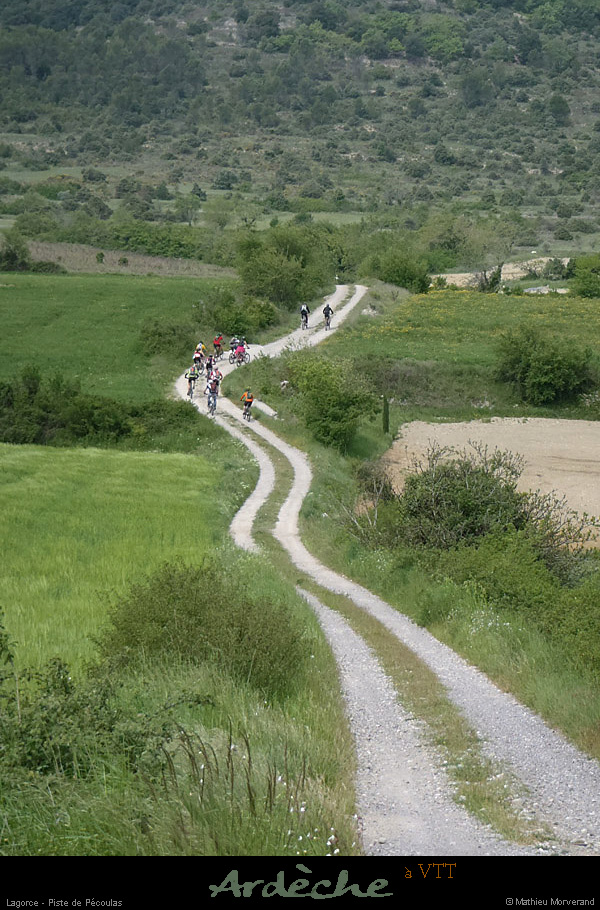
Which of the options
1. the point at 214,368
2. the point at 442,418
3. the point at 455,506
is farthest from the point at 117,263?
the point at 455,506

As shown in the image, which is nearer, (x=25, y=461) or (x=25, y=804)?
(x=25, y=804)

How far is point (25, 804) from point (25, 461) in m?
26.5

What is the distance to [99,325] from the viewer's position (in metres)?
65.0

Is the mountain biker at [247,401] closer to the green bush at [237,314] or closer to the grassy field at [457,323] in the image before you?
the grassy field at [457,323]

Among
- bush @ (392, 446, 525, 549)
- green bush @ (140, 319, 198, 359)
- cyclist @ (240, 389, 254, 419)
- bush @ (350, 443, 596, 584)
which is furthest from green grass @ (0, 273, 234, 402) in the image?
bush @ (392, 446, 525, 549)

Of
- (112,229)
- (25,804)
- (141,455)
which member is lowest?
(141,455)

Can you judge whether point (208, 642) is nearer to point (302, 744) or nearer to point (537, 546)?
point (302, 744)

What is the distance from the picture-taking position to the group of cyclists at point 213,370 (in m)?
45.0

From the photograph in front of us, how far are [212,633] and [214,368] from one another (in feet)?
131

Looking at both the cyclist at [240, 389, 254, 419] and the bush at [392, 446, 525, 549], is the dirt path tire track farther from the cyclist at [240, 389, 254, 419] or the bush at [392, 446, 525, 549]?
→ the cyclist at [240, 389, 254, 419]

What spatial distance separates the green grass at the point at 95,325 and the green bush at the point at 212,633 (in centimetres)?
3507

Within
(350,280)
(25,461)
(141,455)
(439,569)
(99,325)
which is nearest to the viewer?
(439,569)

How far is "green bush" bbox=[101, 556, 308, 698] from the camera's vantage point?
37.4 ft
